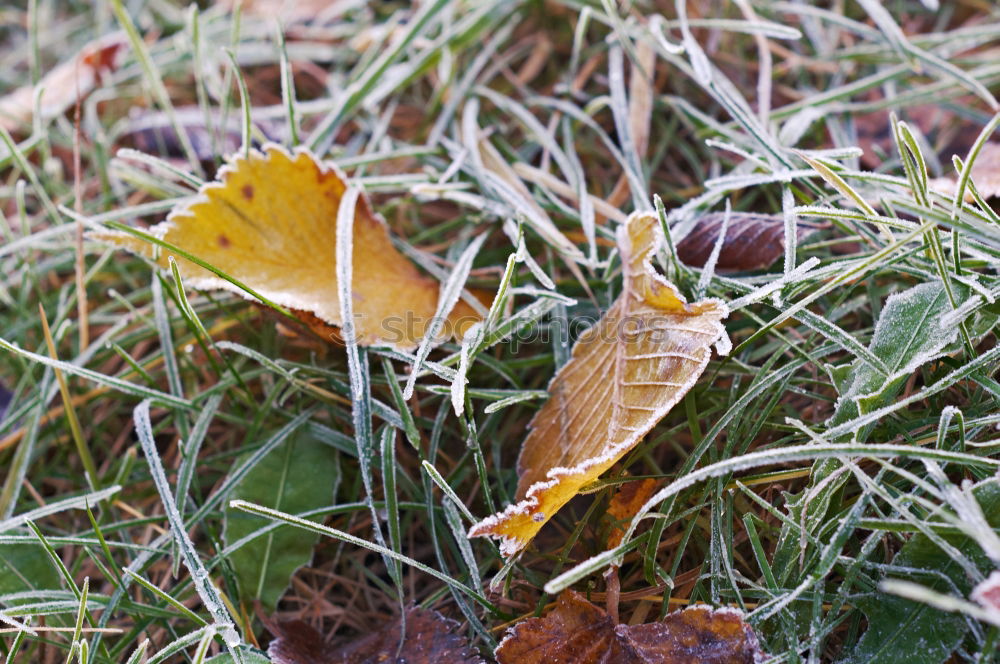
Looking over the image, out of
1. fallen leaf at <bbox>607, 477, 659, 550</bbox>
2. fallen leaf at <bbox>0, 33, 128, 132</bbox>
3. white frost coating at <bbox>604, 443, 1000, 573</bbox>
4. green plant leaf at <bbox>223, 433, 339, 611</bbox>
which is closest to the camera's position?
white frost coating at <bbox>604, 443, 1000, 573</bbox>

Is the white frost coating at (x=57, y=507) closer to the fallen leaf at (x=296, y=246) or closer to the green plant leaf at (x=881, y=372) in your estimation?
the fallen leaf at (x=296, y=246)

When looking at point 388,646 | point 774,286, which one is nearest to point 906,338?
point 774,286

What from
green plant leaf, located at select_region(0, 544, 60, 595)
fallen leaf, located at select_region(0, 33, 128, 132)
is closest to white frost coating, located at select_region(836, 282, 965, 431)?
green plant leaf, located at select_region(0, 544, 60, 595)

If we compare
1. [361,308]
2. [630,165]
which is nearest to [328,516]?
[361,308]

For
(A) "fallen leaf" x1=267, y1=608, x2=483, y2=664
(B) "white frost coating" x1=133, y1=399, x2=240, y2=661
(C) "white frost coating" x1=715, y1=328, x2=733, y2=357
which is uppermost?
(C) "white frost coating" x1=715, y1=328, x2=733, y2=357

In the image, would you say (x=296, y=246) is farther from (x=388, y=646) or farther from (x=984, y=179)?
(x=984, y=179)

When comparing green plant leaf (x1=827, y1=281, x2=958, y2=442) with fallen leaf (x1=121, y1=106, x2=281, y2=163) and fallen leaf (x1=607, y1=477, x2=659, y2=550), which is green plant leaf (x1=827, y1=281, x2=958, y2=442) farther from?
A: fallen leaf (x1=121, y1=106, x2=281, y2=163)

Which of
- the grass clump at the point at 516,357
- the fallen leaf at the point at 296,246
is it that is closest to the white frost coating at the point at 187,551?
the grass clump at the point at 516,357
